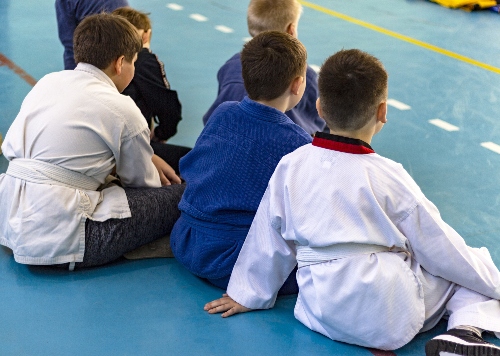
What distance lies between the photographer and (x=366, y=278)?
78.4 inches

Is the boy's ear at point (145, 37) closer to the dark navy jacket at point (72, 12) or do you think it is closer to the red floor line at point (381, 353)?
the dark navy jacket at point (72, 12)

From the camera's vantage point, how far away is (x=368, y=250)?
2.03m

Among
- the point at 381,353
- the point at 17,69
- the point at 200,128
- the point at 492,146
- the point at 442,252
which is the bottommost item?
the point at 17,69

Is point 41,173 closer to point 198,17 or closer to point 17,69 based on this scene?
point 17,69

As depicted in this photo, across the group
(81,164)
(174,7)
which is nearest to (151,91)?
(81,164)

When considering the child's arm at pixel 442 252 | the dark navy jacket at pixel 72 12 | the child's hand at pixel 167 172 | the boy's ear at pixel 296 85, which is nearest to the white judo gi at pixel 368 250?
the child's arm at pixel 442 252

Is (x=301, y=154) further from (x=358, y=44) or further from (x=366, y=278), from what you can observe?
(x=358, y=44)

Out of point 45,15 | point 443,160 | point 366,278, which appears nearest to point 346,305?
point 366,278

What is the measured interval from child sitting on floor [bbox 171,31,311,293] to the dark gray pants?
203mm

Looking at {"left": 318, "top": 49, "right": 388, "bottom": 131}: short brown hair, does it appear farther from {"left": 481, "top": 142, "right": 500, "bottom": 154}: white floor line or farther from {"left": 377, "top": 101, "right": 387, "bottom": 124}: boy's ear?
{"left": 481, "top": 142, "right": 500, "bottom": 154}: white floor line

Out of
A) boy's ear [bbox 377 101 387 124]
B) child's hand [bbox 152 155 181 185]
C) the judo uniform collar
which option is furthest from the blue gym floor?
boy's ear [bbox 377 101 387 124]

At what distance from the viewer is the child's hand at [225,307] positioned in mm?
2235

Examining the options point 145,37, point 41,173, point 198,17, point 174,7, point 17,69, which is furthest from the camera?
point 174,7

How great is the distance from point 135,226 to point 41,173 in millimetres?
405
